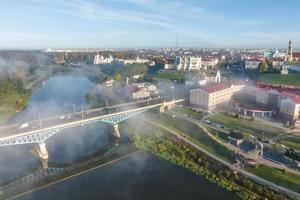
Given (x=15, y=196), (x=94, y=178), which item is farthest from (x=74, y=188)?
(x=15, y=196)

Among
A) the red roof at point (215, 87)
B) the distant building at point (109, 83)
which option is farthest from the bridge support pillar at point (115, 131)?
the distant building at point (109, 83)

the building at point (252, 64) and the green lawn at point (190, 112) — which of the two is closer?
the green lawn at point (190, 112)

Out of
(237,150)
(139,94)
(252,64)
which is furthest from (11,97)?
(252,64)

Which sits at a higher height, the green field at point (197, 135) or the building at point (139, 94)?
the building at point (139, 94)

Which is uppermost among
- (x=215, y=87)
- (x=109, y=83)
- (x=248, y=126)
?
(x=215, y=87)

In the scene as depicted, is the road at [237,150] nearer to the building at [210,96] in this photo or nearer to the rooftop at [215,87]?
the building at [210,96]

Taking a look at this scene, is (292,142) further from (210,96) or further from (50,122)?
(50,122)

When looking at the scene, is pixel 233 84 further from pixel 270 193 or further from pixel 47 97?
pixel 47 97
